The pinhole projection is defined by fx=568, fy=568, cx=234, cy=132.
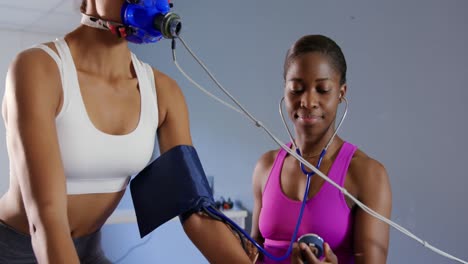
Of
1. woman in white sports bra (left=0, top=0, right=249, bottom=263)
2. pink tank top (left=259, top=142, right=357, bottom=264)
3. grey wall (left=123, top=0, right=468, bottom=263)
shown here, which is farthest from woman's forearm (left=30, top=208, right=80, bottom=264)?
grey wall (left=123, top=0, right=468, bottom=263)

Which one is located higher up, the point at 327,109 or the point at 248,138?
the point at 327,109

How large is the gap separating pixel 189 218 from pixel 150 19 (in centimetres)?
43

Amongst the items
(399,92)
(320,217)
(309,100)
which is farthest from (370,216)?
(399,92)

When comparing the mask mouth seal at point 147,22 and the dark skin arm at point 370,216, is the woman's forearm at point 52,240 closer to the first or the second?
the mask mouth seal at point 147,22

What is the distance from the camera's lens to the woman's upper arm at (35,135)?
3.14ft

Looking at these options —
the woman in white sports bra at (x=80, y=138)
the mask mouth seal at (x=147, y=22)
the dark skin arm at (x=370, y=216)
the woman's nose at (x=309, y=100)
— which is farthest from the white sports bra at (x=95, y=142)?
the dark skin arm at (x=370, y=216)

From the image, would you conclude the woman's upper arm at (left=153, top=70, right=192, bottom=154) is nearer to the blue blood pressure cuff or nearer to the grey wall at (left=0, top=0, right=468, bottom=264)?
the blue blood pressure cuff

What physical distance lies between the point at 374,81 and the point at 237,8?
121 cm

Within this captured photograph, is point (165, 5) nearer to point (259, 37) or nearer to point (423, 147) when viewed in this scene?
point (423, 147)

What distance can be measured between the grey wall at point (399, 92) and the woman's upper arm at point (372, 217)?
72 cm

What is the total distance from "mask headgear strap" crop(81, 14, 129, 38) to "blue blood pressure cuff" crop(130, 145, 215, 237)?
0.91 feet

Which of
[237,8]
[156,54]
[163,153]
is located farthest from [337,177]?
[156,54]

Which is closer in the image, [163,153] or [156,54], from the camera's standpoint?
[163,153]

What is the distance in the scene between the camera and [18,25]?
19.1ft
